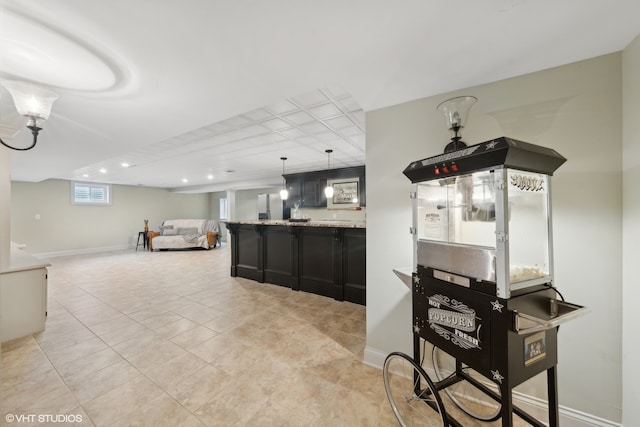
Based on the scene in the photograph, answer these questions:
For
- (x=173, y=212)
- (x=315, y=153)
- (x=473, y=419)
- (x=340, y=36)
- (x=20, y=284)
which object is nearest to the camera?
(x=340, y=36)

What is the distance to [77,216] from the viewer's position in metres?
7.73

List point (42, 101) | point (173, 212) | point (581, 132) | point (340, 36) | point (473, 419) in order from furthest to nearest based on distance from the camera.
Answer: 1. point (173, 212)
2. point (42, 101)
3. point (473, 419)
4. point (581, 132)
5. point (340, 36)

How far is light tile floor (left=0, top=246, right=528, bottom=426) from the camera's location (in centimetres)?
152

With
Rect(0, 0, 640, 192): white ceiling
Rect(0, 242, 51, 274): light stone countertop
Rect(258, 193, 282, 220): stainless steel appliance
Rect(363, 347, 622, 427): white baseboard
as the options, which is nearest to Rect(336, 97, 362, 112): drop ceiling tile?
Rect(0, 0, 640, 192): white ceiling

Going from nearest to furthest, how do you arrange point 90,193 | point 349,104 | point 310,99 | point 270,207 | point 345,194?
point 310,99 → point 349,104 → point 345,194 → point 90,193 → point 270,207

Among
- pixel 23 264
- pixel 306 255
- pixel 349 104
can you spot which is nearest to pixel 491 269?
pixel 349 104

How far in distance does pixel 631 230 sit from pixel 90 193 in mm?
11882

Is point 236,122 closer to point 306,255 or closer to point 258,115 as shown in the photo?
point 258,115

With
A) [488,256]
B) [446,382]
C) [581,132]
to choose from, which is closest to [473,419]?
[446,382]

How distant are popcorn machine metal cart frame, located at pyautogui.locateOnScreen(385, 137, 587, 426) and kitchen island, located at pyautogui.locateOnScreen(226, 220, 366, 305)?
68.0 inches

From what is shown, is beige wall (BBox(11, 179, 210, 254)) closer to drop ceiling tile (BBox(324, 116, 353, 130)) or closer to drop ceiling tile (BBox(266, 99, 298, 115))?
drop ceiling tile (BBox(266, 99, 298, 115))

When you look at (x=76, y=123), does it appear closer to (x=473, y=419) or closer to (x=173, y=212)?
(x=473, y=419)

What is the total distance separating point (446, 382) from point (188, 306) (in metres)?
3.24

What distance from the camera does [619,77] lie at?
1.32 m
